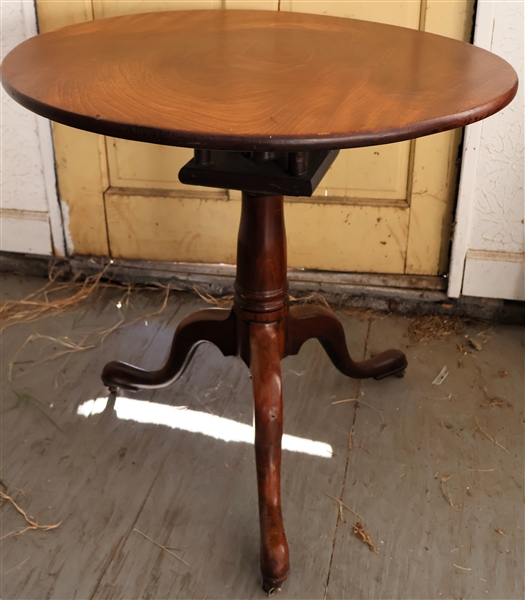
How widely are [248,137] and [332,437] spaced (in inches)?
Result: 32.8

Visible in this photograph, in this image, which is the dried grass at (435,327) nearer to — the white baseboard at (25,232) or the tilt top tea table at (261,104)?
the tilt top tea table at (261,104)

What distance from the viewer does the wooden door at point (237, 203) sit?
5.72 feet

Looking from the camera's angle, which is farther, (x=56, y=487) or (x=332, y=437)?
(x=332, y=437)

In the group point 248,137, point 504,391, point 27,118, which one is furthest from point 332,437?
point 27,118

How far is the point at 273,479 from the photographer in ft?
3.87

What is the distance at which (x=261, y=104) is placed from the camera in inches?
35.2

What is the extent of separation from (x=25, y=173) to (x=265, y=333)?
3.45 feet

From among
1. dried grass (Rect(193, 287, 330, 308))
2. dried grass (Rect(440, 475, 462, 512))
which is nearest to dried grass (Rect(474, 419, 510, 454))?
dried grass (Rect(440, 475, 462, 512))

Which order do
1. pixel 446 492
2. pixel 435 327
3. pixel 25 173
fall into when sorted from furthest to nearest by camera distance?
pixel 25 173 → pixel 435 327 → pixel 446 492

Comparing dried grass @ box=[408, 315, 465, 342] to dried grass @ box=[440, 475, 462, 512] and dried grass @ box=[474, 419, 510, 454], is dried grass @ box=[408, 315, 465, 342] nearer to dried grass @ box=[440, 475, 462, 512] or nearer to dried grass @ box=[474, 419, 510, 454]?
dried grass @ box=[474, 419, 510, 454]

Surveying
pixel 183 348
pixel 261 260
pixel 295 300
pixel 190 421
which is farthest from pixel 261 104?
pixel 295 300

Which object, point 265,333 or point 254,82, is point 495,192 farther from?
point 254,82

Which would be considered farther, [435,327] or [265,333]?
[435,327]

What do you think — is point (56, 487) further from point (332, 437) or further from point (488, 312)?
point (488, 312)
